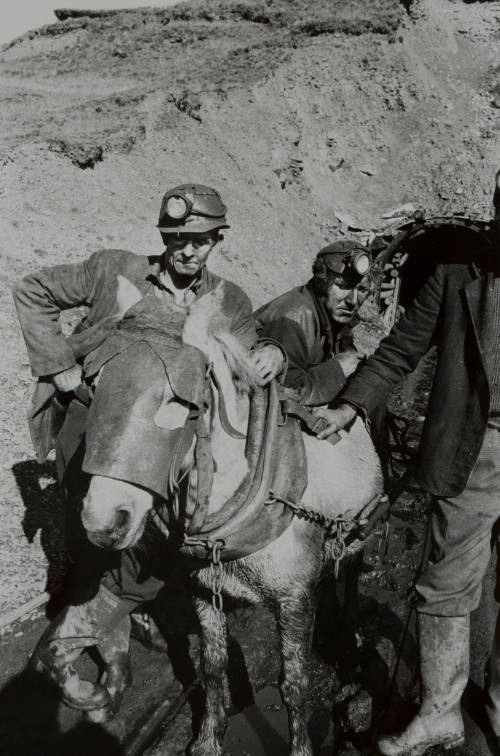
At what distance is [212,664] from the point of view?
3.21 m

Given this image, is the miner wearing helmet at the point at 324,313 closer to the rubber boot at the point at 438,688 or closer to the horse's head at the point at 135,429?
the rubber boot at the point at 438,688

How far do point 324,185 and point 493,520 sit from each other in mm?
20285

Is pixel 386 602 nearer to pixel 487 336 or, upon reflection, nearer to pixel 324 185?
pixel 487 336

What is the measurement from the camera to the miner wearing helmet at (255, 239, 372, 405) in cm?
403

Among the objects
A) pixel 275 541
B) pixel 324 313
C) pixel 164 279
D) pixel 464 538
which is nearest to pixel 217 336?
pixel 164 279

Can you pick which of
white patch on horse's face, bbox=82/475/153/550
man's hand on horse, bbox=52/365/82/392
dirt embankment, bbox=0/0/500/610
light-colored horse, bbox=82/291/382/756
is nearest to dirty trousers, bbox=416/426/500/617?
light-colored horse, bbox=82/291/382/756

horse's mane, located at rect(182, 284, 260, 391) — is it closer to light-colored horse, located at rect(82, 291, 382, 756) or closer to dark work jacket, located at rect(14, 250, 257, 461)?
light-colored horse, located at rect(82, 291, 382, 756)

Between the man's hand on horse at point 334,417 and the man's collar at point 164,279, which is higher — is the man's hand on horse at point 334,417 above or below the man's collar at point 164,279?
below

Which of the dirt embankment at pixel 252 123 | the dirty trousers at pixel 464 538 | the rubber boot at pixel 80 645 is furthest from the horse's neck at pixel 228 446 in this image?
the dirt embankment at pixel 252 123

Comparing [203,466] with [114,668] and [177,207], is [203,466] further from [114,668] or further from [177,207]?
[114,668]

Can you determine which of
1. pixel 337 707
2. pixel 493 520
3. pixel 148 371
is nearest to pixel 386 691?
pixel 337 707

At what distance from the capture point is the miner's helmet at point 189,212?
2938 millimetres

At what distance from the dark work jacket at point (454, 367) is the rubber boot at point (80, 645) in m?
2.06

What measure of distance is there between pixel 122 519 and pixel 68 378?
127 cm
